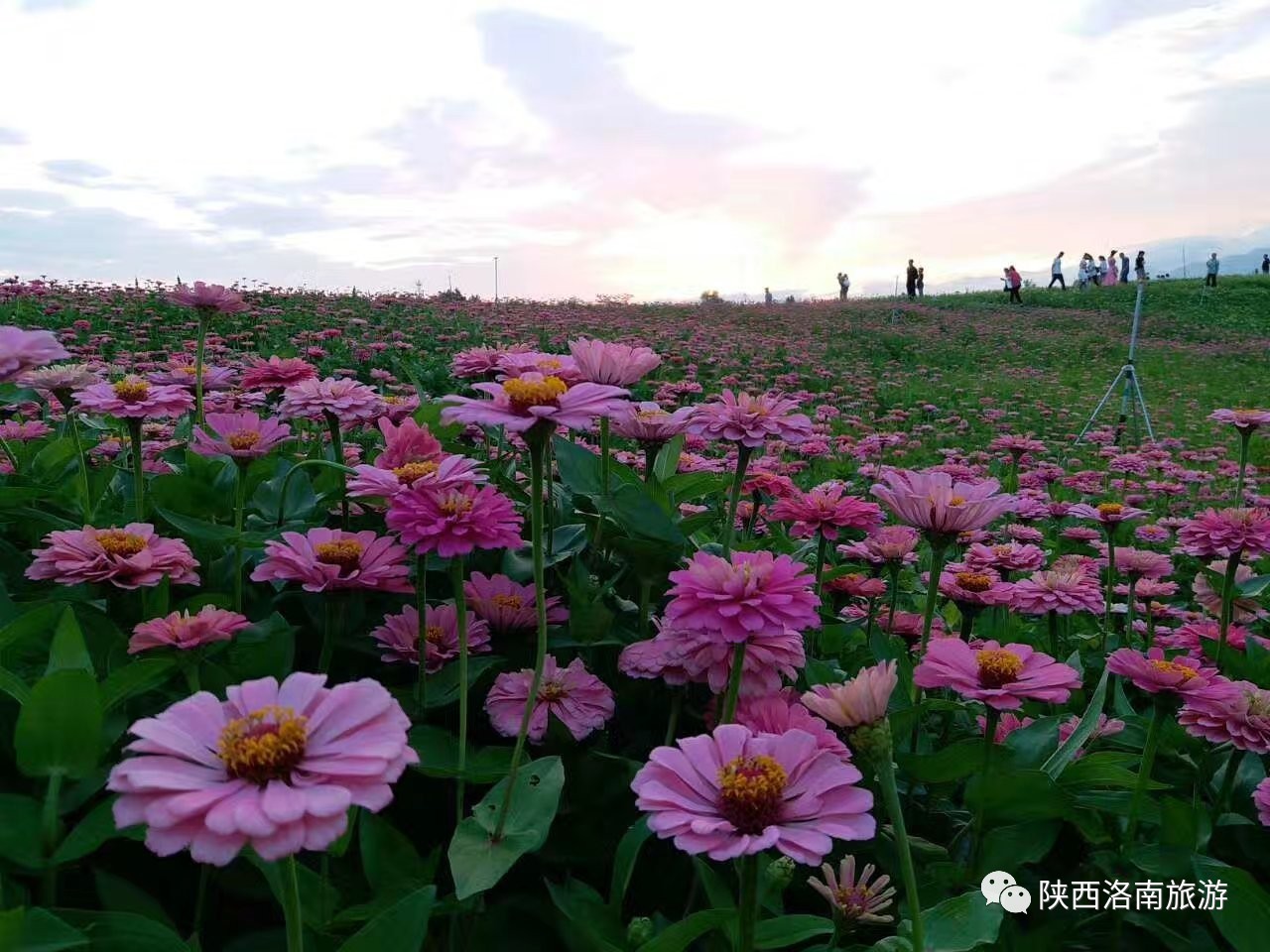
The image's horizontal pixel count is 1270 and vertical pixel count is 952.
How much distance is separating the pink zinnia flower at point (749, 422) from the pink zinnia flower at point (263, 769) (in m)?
0.78

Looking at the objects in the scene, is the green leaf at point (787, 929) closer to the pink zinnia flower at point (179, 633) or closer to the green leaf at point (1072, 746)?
the green leaf at point (1072, 746)

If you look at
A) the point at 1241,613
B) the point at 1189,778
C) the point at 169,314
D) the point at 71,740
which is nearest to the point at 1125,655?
the point at 1189,778

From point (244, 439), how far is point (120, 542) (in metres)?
0.34

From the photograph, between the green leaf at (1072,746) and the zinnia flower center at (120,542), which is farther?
the green leaf at (1072,746)

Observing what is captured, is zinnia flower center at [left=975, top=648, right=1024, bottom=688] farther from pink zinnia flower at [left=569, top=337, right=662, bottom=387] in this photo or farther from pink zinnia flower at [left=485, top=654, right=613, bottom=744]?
pink zinnia flower at [left=569, top=337, right=662, bottom=387]

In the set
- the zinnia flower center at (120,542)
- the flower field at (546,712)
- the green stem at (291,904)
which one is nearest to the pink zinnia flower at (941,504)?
the flower field at (546,712)

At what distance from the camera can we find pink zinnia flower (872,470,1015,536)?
1.37 metres

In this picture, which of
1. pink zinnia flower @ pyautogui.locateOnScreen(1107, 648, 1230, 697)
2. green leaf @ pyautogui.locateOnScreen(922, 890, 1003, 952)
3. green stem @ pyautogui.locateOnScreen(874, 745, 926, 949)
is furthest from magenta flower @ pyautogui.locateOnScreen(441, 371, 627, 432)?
pink zinnia flower @ pyautogui.locateOnScreen(1107, 648, 1230, 697)

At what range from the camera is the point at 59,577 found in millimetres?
1179

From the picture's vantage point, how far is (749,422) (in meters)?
1.39

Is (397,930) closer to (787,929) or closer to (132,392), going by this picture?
(787,929)

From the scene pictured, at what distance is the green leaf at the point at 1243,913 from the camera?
3.76 ft

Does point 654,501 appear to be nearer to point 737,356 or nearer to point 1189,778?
point 1189,778

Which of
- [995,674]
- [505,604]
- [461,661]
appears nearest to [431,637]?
[505,604]
